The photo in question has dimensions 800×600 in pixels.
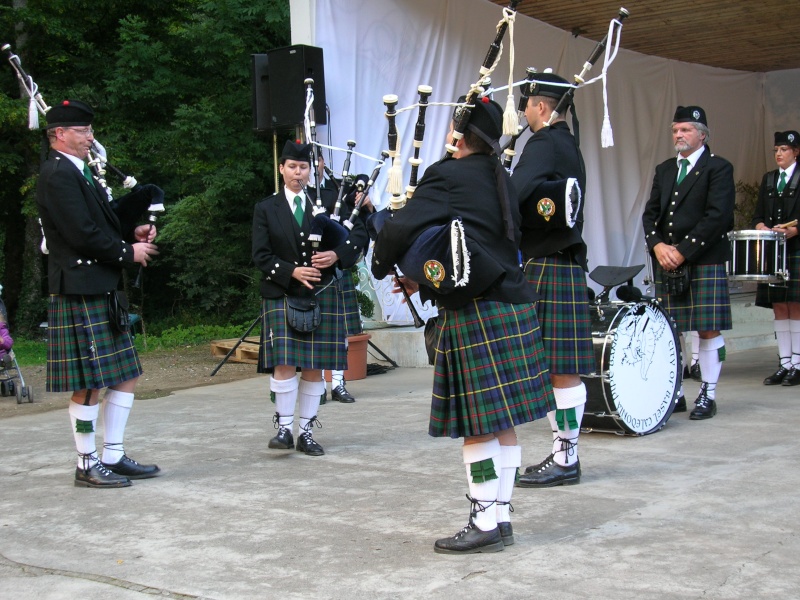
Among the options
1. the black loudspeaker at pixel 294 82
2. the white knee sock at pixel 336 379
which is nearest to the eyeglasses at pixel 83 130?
the white knee sock at pixel 336 379

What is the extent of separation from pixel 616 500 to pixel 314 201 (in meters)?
2.30

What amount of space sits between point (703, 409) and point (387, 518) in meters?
2.63

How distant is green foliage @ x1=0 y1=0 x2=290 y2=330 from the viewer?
1258 cm

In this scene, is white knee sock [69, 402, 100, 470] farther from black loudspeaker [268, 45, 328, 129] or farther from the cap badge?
black loudspeaker [268, 45, 328, 129]

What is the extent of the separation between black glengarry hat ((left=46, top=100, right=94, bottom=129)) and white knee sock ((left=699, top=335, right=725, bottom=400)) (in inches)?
145

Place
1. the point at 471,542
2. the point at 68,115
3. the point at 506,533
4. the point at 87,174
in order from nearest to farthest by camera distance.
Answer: the point at 471,542 < the point at 506,533 < the point at 68,115 < the point at 87,174

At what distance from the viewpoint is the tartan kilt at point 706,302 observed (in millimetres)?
5703

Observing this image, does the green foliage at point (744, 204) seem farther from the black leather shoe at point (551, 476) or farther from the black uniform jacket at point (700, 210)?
the black leather shoe at point (551, 476)

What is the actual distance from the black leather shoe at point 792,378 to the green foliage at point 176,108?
7469mm

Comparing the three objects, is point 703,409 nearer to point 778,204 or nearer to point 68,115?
point 778,204

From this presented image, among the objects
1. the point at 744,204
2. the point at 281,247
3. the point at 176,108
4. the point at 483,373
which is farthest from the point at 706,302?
the point at 176,108

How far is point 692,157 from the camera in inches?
227

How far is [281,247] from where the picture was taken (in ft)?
16.5

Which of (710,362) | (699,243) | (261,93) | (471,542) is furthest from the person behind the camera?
(261,93)
